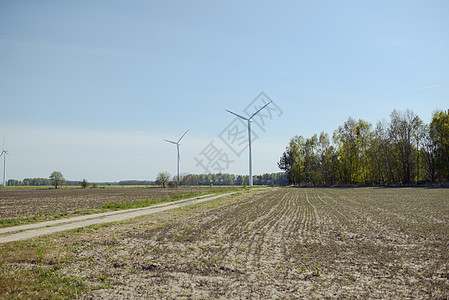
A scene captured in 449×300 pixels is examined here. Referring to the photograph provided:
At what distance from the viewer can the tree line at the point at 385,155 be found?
67062mm

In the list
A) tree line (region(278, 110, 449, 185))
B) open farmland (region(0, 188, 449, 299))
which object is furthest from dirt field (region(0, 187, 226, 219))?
tree line (region(278, 110, 449, 185))

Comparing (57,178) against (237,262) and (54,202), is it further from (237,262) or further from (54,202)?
(237,262)

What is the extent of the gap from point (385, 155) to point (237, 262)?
7742 centimetres

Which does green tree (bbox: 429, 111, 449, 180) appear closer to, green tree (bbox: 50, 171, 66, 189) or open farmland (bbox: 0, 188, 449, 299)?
open farmland (bbox: 0, 188, 449, 299)

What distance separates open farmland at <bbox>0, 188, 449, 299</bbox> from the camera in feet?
24.1

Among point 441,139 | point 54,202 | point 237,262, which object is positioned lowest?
point 54,202

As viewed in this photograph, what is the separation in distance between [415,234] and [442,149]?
209 ft

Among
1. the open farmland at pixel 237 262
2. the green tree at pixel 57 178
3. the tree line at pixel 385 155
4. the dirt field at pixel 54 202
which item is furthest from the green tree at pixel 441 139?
the green tree at pixel 57 178

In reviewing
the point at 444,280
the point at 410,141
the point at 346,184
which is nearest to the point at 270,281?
the point at 444,280

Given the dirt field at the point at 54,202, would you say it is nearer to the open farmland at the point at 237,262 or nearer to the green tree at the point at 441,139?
the open farmland at the point at 237,262

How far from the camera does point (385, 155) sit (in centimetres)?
7644

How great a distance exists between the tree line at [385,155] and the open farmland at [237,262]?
206 ft

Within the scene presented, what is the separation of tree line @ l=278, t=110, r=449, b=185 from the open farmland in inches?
2474

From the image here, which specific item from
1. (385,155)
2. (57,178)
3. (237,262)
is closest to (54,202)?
(237,262)
